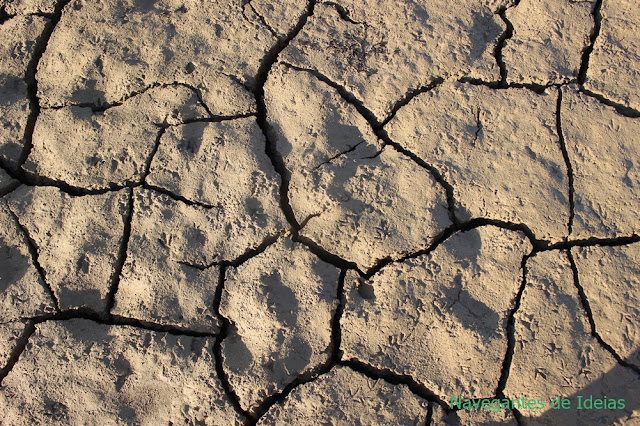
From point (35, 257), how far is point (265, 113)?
3.95 feet

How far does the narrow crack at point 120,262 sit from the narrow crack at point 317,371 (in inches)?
29.8

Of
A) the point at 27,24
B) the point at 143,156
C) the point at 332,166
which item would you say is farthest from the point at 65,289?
the point at 27,24

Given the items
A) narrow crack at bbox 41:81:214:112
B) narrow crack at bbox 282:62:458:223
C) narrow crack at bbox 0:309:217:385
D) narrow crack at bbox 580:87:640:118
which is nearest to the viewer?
narrow crack at bbox 0:309:217:385

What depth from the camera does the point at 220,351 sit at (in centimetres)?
175

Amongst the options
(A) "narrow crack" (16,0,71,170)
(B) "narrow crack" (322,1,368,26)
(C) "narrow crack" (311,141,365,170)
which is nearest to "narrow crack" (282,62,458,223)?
(C) "narrow crack" (311,141,365,170)

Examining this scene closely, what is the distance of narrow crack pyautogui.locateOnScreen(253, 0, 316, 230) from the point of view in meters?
1.92

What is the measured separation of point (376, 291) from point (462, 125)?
2.84 feet

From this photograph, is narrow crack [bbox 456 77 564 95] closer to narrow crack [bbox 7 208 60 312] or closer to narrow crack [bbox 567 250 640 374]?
narrow crack [bbox 567 250 640 374]

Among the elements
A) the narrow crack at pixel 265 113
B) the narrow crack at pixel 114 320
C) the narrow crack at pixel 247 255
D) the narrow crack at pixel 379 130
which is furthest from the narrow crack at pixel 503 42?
the narrow crack at pixel 114 320

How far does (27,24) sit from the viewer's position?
2.28m

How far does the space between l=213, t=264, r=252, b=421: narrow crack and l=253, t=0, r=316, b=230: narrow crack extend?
38 cm

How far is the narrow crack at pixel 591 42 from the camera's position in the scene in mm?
2078

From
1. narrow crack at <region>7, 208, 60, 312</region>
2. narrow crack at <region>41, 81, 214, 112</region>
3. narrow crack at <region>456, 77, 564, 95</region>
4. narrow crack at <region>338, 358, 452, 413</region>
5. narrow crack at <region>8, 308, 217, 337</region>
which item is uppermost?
narrow crack at <region>456, 77, 564, 95</region>

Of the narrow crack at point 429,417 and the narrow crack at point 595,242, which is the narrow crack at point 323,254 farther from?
the narrow crack at point 595,242
